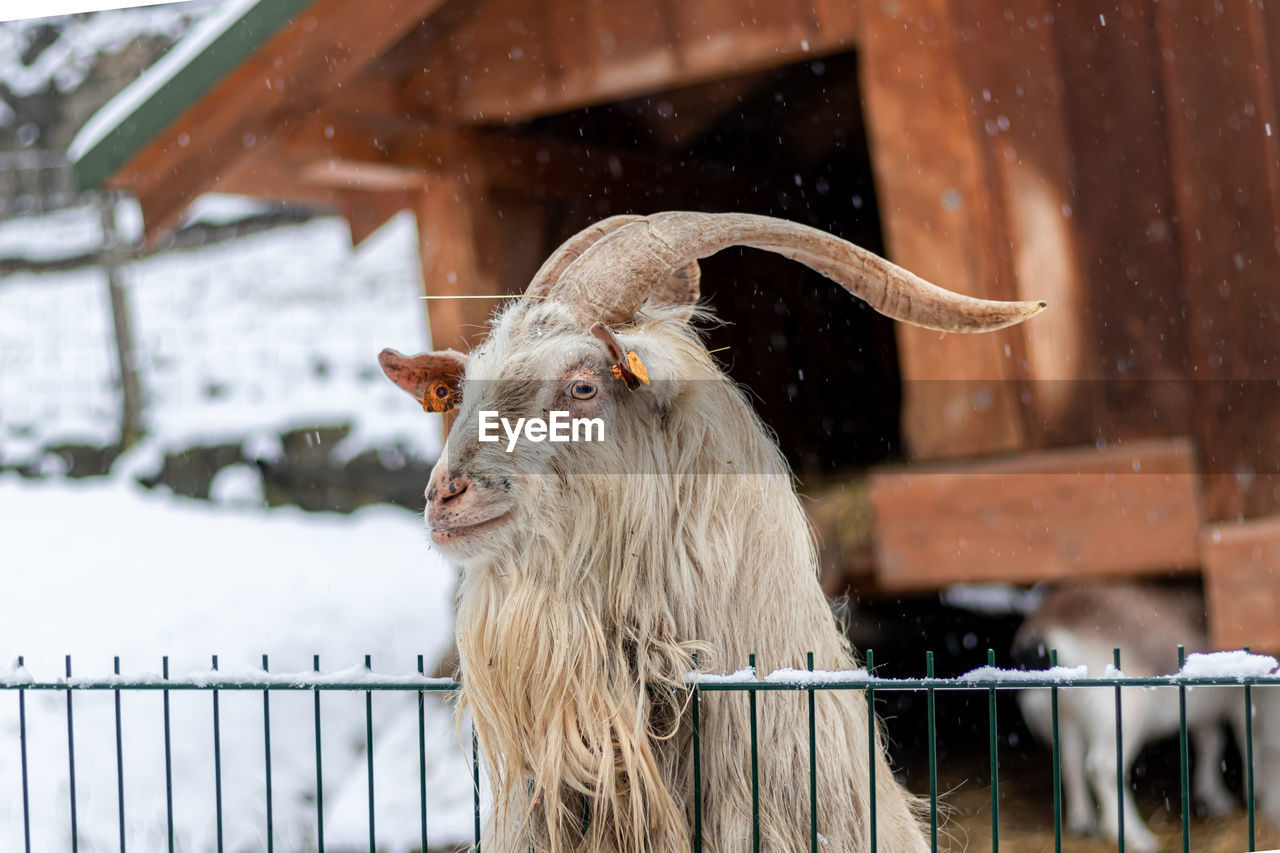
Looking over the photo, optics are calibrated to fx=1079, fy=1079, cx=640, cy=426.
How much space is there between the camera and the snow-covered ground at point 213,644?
432 cm

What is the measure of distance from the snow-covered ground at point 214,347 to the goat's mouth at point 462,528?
5064 mm

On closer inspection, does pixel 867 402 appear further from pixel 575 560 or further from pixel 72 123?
pixel 72 123

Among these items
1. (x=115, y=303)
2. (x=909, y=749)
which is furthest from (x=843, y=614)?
(x=115, y=303)

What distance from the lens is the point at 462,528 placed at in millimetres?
1632

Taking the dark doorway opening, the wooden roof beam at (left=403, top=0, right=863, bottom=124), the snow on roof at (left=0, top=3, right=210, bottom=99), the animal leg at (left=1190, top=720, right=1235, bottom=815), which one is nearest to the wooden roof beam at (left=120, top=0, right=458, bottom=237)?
the wooden roof beam at (left=403, top=0, right=863, bottom=124)

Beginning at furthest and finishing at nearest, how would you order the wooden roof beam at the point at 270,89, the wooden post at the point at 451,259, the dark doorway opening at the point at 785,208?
the dark doorway opening at the point at 785,208 → the wooden post at the point at 451,259 → the wooden roof beam at the point at 270,89

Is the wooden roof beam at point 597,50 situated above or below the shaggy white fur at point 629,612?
above

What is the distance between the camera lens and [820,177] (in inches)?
184

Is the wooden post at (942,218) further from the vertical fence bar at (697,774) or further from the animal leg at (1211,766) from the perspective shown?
the animal leg at (1211,766)

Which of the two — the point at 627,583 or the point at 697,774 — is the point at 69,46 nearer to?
the point at 627,583

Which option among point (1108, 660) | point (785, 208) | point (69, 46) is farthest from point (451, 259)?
point (69, 46)

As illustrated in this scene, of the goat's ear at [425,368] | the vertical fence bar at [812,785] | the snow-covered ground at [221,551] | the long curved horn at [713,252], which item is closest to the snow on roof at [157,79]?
the snow-covered ground at [221,551]

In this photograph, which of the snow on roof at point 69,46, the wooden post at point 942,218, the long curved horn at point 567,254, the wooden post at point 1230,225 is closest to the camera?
the long curved horn at point 567,254

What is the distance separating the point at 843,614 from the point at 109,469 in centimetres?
487
